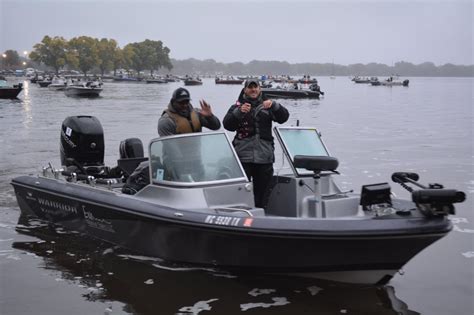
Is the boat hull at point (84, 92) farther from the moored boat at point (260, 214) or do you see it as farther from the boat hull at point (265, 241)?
the boat hull at point (265, 241)

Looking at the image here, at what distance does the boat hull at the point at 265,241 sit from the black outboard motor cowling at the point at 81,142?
1.70 m

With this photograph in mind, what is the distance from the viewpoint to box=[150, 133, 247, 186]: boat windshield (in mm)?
6664

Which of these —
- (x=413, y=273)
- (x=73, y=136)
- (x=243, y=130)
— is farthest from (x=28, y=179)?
(x=413, y=273)

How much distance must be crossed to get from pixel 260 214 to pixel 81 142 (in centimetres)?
373

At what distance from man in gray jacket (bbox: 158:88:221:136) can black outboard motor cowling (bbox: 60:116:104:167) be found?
2308 mm

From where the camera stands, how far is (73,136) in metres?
8.91

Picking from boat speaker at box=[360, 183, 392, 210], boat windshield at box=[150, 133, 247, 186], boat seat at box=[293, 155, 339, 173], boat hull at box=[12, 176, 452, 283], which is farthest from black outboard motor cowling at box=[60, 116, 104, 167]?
boat speaker at box=[360, 183, 392, 210]

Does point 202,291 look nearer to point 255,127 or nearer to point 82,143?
point 255,127

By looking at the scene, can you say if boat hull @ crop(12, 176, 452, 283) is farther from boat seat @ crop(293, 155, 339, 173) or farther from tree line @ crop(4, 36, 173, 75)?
tree line @ crop(4, 36, 173, 75)

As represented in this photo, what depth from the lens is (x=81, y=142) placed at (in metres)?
8.90

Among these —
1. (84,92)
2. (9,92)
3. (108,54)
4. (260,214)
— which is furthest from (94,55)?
(260,214)

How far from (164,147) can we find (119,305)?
1.86 meters

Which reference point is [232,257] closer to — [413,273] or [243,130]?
[243,130]

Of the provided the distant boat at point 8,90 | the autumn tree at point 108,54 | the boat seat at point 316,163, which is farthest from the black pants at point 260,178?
the autumn tree at point 108,54
